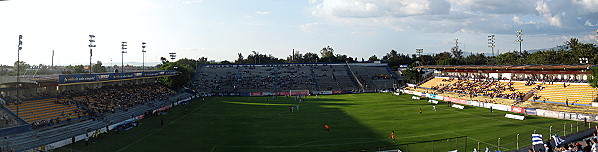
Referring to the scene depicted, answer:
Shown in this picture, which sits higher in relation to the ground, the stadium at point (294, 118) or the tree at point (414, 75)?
the tree at point (414, 75)

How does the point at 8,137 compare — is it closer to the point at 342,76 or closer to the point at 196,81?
the point at 196,81

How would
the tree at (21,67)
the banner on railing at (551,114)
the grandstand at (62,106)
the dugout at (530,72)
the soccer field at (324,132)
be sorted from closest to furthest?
the soccer field at (324,132), the grandstand at (62,106), the banner on railing at (551,114), the dugout at (530,72), the tree at (21,67)

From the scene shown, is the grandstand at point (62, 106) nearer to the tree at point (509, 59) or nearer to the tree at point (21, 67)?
the tree at point (21, 67)

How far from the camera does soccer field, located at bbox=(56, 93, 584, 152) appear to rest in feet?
92.8

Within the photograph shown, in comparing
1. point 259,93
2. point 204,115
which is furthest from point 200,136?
point 259,93

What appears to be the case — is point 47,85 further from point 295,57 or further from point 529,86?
point 295,57

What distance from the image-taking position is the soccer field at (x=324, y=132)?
92.8ft

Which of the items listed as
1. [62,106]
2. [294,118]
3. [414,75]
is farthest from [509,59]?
[62,106]

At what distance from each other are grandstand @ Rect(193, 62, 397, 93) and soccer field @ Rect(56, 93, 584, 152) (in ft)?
138

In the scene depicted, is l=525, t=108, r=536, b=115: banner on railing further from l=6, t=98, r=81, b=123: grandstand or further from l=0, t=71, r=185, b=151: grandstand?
l=6, t=98, r=81, b=123: grandstand

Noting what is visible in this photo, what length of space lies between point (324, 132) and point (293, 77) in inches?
2600

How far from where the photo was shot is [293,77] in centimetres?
9969

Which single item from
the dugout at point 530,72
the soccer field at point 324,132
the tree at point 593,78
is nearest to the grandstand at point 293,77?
the dugout at point 530,72

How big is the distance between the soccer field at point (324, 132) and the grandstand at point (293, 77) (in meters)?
42.0
